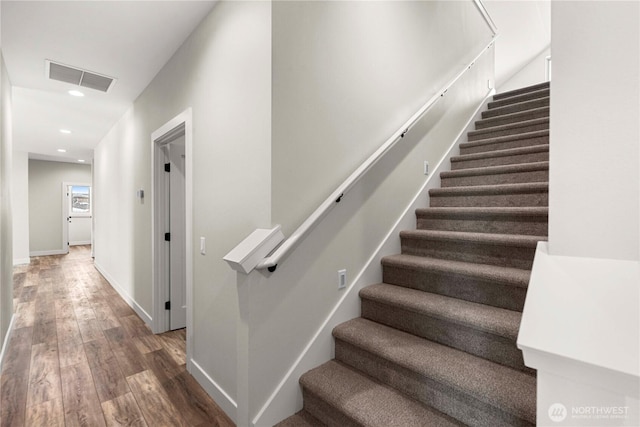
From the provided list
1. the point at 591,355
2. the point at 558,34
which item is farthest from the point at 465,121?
the point at 591,355

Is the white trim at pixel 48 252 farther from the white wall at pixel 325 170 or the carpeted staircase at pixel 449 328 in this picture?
the carpeted staircase at pixel 449 328

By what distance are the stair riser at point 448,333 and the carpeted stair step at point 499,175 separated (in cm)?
145

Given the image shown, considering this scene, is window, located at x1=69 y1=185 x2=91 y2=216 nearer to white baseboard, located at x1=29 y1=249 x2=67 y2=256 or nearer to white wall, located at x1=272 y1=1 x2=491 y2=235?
white baseboard, located at x1=29 y1=249 x2=67 y2=256

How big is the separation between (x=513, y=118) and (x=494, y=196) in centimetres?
164

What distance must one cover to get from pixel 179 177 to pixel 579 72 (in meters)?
3.15

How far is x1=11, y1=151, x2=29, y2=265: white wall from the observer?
6395mm

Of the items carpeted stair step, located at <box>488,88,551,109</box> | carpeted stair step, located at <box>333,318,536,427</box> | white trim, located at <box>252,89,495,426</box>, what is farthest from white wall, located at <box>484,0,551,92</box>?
carpeted stair step, located at <box>333,318,536,427</box>

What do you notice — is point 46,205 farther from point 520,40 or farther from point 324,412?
point 520,40

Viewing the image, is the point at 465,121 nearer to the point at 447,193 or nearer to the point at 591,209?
the point at 447,193

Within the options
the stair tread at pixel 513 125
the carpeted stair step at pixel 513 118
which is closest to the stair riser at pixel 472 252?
the stair tread at pixel 513 125

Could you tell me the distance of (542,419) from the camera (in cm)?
59

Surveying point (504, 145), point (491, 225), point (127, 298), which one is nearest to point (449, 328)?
point (491, 225)

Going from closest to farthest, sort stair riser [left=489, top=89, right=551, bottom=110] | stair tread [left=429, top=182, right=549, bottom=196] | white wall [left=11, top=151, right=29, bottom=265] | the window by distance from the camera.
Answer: stair tread [left=429, top=182, right=549, bottom=196] → stair riser [left=489, top=89, right=551, bottom=110] → white wall [left=11, top=151, right=29, bottom=265] → the window

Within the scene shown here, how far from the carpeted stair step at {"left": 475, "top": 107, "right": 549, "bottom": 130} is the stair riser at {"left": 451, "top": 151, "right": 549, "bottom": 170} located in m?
0.89
